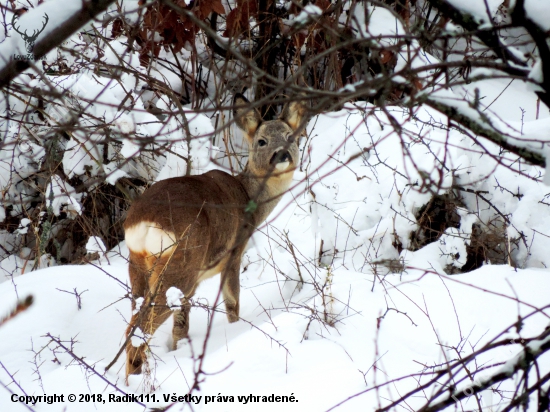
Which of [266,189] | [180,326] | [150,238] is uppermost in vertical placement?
[266,189]

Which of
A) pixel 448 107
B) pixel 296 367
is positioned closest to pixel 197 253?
pixel 296 367

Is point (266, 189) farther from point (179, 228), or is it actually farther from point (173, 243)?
point (173, 243)

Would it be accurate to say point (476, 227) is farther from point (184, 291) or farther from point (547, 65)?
point (547, 65)

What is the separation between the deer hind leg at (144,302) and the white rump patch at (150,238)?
0.07m

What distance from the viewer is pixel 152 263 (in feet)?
13.4

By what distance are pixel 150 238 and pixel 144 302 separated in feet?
1.42

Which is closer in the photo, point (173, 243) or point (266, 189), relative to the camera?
point (173, 243)

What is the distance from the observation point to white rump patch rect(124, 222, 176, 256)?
Result: 4.02m

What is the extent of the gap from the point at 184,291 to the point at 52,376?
111 cm

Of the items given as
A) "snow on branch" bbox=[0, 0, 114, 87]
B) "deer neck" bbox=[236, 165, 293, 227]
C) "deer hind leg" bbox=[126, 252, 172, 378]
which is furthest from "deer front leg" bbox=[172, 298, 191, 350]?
"snow on branch" bbox=[0, 0, 114, 87]

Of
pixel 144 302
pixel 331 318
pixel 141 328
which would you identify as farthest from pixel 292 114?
pixel 141 328

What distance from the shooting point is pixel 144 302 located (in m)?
3.88

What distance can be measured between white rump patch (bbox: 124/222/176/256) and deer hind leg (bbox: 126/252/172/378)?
2.7 inches

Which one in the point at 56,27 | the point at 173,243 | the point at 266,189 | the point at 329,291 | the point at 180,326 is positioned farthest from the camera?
the point at 266,189
